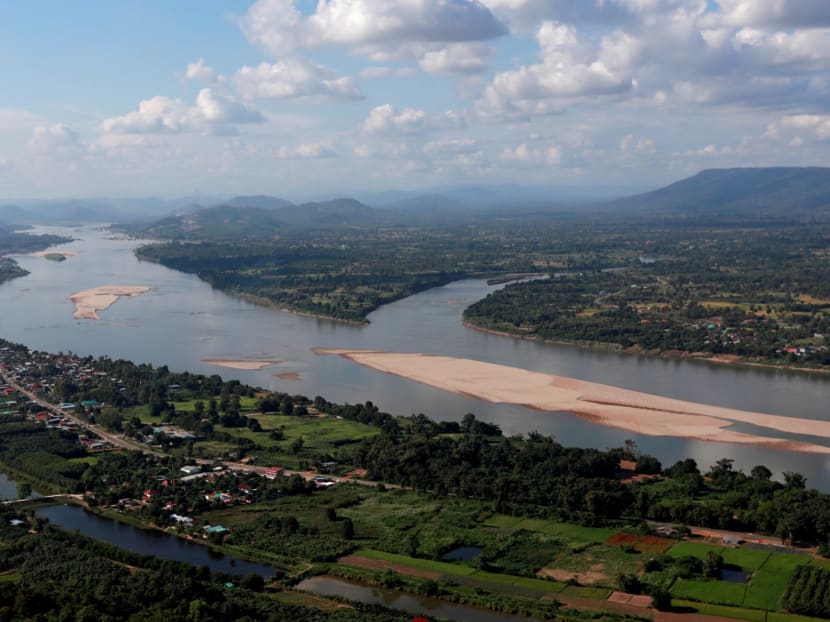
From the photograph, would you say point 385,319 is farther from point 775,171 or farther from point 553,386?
point 775,171

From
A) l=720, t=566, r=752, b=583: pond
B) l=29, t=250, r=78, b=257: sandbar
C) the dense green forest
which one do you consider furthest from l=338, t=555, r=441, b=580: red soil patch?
l=29, t=250, r=78, b=257: sandbar

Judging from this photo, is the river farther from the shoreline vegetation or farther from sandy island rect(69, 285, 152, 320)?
the shoreline vegetation

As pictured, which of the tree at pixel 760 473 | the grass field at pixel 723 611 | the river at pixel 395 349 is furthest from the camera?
the river at pixel 395 349

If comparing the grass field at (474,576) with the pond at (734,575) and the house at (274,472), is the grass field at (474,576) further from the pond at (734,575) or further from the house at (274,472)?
the house at (274,472)

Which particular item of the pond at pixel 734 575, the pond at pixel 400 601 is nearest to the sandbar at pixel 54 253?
the pond at pixel 400 601

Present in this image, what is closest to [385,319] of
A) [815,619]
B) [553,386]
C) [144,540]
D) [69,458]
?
[553,386]
